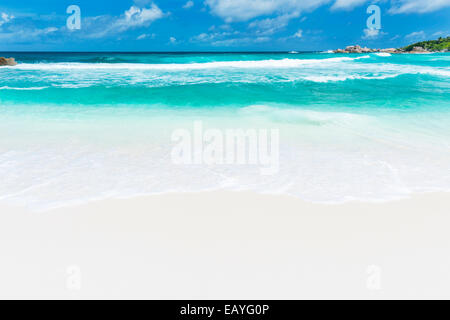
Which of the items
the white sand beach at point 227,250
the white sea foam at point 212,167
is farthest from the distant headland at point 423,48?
the white sand beach at point 227,250

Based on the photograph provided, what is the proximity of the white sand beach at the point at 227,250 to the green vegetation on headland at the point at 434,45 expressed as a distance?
116m

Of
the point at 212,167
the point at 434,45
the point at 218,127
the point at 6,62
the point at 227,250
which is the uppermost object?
the point at 434,45

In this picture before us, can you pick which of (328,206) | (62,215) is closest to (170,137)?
(62,215)

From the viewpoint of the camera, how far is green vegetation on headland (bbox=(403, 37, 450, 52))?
95.0 metres

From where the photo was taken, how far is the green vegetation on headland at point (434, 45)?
312 feet

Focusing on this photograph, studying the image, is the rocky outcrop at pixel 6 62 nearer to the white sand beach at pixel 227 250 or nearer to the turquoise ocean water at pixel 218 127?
the turquoise ocean water at pixel 218 127

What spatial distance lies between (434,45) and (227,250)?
5000 inches

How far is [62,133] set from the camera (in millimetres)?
6617

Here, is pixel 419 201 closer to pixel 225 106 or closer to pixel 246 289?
pixel 246 289

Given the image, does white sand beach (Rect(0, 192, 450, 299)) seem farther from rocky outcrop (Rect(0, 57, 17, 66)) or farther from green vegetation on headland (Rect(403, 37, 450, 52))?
green vegetation on headland (Rect(403, 37, 450, 52))

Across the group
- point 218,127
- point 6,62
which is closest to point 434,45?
point 6,62

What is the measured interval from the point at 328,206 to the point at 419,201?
1182mm

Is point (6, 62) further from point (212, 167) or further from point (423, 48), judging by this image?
point (423, 48)

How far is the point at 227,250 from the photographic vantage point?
9.16 feet
